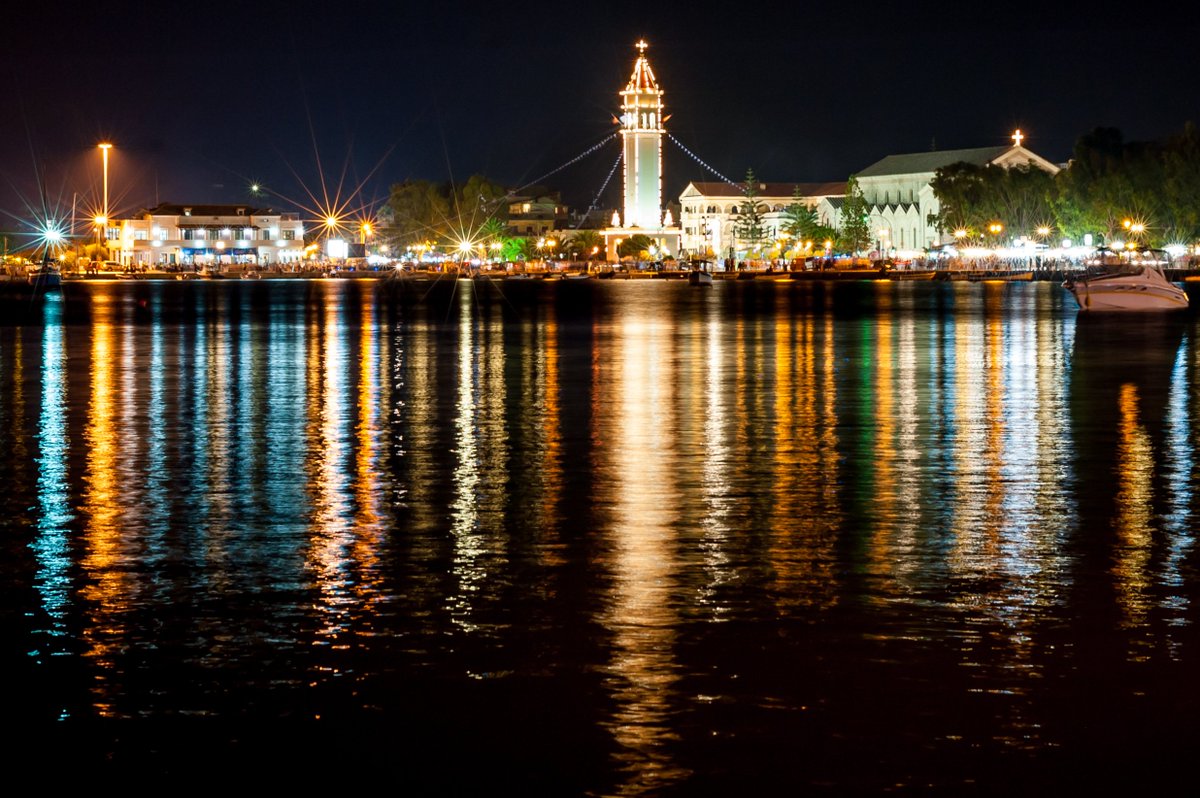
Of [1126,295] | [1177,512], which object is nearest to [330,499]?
[1177,512]

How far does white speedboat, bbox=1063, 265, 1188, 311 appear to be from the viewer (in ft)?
208

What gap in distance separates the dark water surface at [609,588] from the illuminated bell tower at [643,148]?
550 feet

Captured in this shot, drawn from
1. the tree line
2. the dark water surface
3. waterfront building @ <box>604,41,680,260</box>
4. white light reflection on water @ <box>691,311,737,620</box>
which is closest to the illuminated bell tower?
waterfront building @ <box>604,41,680,260</box>

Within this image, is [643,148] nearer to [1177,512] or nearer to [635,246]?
[635,246]

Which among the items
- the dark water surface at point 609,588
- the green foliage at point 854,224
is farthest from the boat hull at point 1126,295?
the green foliage at point 854,224

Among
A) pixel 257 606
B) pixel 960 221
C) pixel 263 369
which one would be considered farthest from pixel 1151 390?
pixel 960 221

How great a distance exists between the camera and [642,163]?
193 meters

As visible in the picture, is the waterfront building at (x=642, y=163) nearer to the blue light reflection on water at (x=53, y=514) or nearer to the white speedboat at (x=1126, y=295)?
the white speedboat at (x=1126, y=295)

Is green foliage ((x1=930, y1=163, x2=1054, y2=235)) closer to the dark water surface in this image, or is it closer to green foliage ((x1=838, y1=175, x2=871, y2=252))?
green foliage ((x1=838, y1=175, x2=871, y2=252))

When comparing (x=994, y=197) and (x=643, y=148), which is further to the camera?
(x=643, y=148)

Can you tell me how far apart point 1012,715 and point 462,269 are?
17520 centimetres

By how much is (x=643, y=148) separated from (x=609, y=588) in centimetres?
18329

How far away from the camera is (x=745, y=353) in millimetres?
38531

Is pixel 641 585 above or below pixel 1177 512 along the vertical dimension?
below
